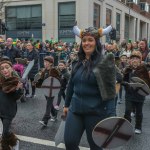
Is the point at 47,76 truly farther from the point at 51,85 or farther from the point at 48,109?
the point at 48,109

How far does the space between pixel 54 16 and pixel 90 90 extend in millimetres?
27270

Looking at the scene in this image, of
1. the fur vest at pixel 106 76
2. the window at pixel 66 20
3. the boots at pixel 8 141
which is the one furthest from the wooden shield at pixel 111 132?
the window at pixel 66 20

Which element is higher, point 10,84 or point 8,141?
point 10,84

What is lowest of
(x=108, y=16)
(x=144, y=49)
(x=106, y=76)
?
(x=106, y=76)

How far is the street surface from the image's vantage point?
5457 mm

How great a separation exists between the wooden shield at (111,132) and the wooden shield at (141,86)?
2.13 m

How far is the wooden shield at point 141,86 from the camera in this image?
18.8ft

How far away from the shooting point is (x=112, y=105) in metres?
3.68

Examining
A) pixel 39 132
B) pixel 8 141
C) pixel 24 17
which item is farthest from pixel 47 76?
pixel 24 17

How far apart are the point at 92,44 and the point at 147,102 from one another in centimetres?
632

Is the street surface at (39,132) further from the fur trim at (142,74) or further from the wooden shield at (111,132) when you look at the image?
the wooden shield at (111,132)

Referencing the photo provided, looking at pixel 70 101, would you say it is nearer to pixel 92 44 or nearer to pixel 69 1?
pixel 92 44

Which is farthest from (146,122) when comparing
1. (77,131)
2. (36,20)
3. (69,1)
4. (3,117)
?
(36,20)

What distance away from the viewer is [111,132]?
11.7ft
